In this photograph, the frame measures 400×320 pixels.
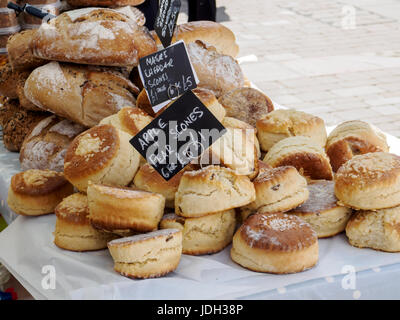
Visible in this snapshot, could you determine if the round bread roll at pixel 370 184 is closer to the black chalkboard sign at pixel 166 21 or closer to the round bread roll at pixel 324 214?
the round bread roll at pixel 324 214

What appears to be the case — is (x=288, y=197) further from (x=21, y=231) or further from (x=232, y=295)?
(x=21, y=231)

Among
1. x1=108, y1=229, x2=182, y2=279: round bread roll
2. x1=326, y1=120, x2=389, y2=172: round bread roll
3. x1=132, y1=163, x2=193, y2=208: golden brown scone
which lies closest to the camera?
x1=108, y1=229, x2=182, y2=279: round bread roll

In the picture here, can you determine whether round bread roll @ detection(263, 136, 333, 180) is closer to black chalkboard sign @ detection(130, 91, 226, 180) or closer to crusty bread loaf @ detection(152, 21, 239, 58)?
black chalkboard sign @ detection(130, 91, 226, 180)

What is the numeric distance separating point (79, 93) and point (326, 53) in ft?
16.2

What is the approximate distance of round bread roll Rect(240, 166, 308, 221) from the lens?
1614 millimetres

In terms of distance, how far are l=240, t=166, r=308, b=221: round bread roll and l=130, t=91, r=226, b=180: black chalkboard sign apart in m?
0.22

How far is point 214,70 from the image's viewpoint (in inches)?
90.9

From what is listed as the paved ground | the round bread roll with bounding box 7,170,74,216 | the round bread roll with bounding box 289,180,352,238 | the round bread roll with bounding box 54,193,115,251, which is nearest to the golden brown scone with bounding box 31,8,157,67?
→ the round bread roll with bounding box 7,170,74,216

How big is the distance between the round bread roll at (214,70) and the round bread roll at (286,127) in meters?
0.34

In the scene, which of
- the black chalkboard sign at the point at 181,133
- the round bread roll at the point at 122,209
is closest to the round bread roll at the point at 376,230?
the black chalkboard sign at the point at 181,133

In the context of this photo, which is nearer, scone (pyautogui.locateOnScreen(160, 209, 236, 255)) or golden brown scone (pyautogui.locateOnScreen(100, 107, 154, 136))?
scone (pyautogui.locateOnScreen(160, 209, 236, 255))

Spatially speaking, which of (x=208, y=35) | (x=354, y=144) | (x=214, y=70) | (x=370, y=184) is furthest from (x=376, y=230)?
(x=208, y=35)

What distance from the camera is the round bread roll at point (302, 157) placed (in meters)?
1.83

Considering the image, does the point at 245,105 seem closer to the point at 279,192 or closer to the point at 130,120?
the point at 130,120
